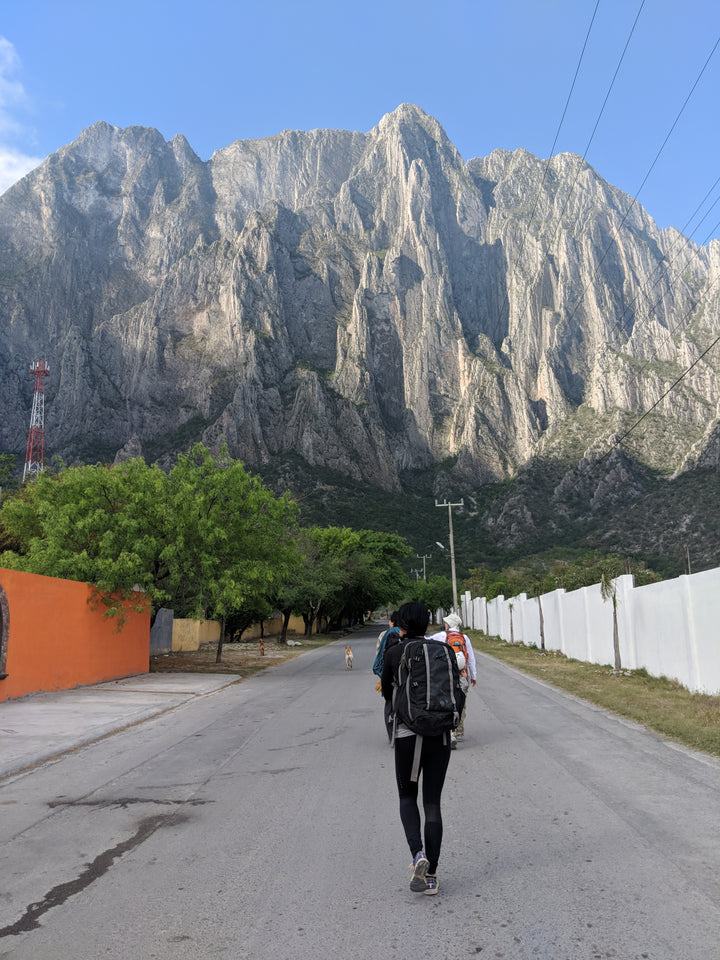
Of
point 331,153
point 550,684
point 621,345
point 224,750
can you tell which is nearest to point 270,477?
point 621,345

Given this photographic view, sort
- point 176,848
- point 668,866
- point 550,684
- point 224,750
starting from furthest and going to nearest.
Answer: point 550,684 < point 224,750 < point 176,848 < point 668,866

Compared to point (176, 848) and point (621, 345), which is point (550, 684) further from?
→ point (621, 345)

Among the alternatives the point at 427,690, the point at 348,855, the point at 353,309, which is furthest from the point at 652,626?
the point at 353,309

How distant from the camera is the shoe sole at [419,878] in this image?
4.38 m

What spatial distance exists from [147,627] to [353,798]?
19574 mm

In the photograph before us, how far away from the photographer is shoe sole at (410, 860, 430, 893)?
4.38 metres

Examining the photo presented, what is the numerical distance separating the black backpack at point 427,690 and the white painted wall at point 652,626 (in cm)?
1145

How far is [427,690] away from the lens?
4.59 metres

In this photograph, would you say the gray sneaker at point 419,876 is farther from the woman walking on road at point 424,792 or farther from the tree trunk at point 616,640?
the tree trunk at point 616,640

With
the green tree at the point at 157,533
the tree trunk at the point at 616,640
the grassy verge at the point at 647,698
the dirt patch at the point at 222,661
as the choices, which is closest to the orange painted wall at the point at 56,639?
the green tree at the point at 157,533

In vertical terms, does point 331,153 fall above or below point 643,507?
above

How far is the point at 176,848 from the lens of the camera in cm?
543

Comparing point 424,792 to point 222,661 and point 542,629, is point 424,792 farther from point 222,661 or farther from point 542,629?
point 542,629

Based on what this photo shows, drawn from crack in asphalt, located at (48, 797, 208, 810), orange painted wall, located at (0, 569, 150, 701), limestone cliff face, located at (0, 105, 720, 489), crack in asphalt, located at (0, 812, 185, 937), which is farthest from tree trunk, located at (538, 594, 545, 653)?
limestone cliff face, located at (0, 105, 720, 489)
